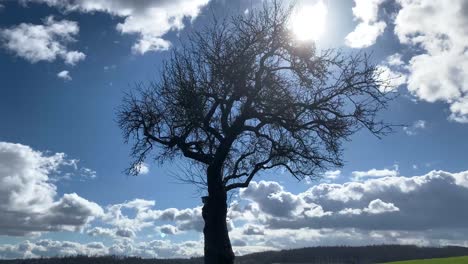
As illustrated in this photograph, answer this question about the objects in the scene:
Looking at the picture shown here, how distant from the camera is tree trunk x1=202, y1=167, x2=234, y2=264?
14.9 meters

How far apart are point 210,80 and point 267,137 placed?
2.84 meters

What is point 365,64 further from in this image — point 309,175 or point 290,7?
point 309,175

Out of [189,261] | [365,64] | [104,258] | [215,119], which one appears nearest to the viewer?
[365,64]

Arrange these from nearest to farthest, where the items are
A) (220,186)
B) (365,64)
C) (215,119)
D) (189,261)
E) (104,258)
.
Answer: (220,186) < (365,64) < (215,119) < (189,261) < (104,258)

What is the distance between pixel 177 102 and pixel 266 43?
378 cm

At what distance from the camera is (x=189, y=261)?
33.6 metres

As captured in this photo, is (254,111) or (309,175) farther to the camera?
(309,175)

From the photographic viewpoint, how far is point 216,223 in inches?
600

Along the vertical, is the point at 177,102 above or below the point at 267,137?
above

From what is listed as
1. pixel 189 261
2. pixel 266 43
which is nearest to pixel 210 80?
pixel 266 43

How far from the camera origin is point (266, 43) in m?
16.8

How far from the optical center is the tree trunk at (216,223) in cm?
1490

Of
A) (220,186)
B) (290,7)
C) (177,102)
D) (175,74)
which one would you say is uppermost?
(290,7)

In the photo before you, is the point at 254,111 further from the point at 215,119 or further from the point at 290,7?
the point at 290,7
